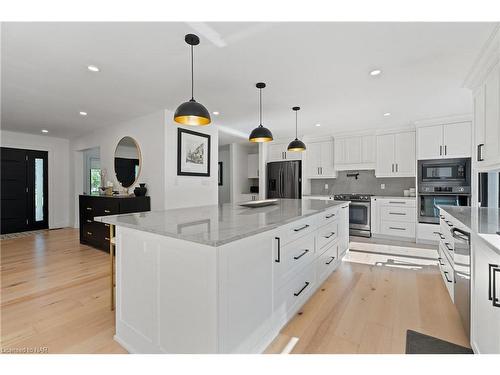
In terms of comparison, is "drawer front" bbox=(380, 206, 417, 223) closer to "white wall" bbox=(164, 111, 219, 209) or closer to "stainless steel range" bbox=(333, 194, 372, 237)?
"stainless steel range" bbox=(333, 194, 372, 237)

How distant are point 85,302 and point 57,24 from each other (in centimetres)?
235

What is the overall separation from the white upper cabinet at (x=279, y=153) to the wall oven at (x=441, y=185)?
2.71 m

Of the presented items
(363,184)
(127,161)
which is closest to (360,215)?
(363,184)

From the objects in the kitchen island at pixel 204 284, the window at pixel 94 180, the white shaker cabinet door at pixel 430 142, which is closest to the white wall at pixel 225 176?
the window at pixel 94 180

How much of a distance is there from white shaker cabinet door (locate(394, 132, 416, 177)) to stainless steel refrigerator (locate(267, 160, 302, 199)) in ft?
6.79

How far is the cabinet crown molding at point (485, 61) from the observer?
74.1 inches

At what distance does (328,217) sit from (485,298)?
4.79 ft

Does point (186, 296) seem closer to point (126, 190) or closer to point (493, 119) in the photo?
point (493, 119)

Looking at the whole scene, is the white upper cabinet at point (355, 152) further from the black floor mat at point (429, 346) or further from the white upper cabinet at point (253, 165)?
the black floor mat at point (429, 346)

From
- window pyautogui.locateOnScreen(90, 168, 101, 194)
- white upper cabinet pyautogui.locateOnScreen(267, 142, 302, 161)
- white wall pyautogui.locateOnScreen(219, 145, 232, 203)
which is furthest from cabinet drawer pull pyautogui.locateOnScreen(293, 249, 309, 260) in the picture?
window pyautogui.locateOnScreen(90, 168, 101, 194)

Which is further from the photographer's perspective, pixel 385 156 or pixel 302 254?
pixel 385 156

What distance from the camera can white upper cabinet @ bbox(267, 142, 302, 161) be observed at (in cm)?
609

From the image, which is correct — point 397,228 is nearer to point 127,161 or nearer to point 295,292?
point 295,292

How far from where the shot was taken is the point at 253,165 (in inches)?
281
